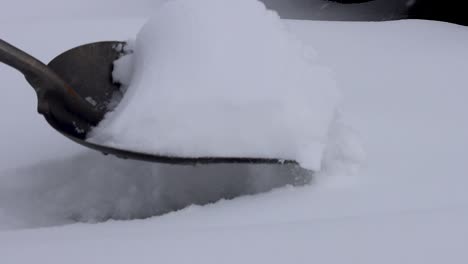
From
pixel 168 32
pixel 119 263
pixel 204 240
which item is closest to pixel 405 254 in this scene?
pixel 204 240

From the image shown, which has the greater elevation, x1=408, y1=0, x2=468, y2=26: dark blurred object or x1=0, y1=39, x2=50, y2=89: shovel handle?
x1=408, y1=0, x2=468, y2=26: dark blurred object

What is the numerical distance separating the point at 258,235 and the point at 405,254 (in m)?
0.23

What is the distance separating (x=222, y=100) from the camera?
1.04m

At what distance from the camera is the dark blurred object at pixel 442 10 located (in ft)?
7.71

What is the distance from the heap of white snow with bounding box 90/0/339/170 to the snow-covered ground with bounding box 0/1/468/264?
0.11 m

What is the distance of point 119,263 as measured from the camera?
0.78 m

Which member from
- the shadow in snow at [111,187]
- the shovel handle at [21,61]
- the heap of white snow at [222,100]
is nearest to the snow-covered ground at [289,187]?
the shadow in snow at [111,187]

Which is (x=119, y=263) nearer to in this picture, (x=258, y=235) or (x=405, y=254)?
(x=258, y=235)

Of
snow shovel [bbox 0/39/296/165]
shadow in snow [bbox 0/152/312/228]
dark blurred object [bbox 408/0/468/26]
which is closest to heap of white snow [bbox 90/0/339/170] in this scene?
snow shovel [bbox 0/39/296/165]

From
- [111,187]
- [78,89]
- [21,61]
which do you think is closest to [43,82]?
[21,61]

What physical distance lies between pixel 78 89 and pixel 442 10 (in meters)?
1.89

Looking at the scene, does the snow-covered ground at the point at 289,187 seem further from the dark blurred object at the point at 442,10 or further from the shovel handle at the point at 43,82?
the dark blurred object at the point at 442,10

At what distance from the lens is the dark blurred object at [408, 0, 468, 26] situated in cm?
235

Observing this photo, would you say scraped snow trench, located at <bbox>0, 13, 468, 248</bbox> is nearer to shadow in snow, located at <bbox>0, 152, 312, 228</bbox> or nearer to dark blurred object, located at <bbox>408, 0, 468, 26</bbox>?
shadow in snow, located at <bbox>0, 152, 312, 228</bbox>
